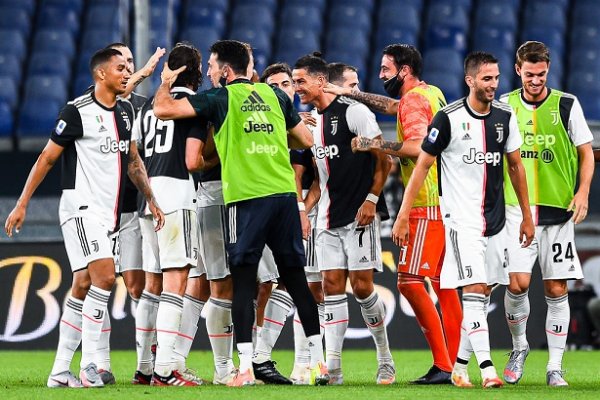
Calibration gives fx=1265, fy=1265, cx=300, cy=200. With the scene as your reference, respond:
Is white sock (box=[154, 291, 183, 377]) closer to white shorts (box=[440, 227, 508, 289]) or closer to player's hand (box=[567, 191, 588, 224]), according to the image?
white shorts (box=[440, 227, 508, 289])

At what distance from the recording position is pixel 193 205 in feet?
25.6

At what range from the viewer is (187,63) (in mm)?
7711

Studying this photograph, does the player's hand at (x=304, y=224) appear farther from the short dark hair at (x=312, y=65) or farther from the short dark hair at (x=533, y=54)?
the short dark hair at (x=533, y=54)

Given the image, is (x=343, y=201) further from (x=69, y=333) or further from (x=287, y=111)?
(x=69, y=333)

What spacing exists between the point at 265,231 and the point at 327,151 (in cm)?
105

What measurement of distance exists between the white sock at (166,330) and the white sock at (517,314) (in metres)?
2.21

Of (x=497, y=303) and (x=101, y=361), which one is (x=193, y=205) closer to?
(x=101, y=361)

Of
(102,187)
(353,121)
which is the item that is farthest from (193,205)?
(353,121)

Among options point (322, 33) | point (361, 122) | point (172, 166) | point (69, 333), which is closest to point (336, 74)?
point (361, 122)

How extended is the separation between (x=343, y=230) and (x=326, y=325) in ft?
2.04

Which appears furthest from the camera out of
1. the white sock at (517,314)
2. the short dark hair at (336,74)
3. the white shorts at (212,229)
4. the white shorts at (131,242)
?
the short dark hair at (336,74)

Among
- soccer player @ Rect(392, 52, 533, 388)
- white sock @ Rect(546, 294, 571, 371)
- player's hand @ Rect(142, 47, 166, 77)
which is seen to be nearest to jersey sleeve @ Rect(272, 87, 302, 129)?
soccer player @ Rect(392, 52, 533, 388)

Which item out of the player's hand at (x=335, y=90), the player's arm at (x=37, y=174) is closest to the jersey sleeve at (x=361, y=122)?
the player's hand at (x=335, y=90)

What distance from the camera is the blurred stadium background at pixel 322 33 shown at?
17.8 meters
